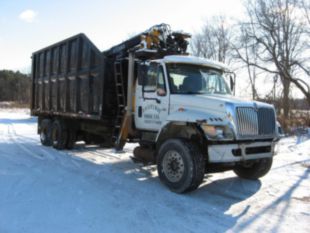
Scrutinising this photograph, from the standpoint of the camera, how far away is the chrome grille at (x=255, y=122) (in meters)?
6.12

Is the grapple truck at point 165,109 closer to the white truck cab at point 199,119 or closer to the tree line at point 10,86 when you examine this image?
the white truck cab at point 199,119

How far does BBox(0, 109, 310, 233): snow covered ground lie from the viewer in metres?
4.67

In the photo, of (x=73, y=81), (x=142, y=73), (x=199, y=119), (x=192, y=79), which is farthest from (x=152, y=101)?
(x=73, y=81)

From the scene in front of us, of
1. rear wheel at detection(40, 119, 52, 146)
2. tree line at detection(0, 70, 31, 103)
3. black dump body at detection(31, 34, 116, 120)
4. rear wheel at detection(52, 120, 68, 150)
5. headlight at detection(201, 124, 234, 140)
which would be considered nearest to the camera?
headlight at detection(201, 124, 234, 140)

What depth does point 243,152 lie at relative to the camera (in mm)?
6172

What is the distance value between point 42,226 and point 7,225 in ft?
1.54

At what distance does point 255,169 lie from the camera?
745 cm

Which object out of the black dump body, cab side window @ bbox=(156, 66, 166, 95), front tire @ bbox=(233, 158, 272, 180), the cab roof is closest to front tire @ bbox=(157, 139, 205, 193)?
cab side window @ bbox=(156, 66, 166, 95)

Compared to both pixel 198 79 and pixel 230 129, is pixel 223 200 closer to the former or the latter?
pixel 230 129

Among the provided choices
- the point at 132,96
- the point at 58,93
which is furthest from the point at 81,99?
the point at 132,96

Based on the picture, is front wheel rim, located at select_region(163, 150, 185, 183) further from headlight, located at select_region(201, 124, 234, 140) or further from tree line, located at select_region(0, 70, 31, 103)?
tree line, located at select_region(0, 70, 31, 103)

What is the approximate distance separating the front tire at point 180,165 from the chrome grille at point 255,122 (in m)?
0.93

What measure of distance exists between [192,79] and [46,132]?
23.8ft

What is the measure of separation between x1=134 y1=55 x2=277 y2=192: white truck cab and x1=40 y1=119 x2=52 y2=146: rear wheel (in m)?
5.40
